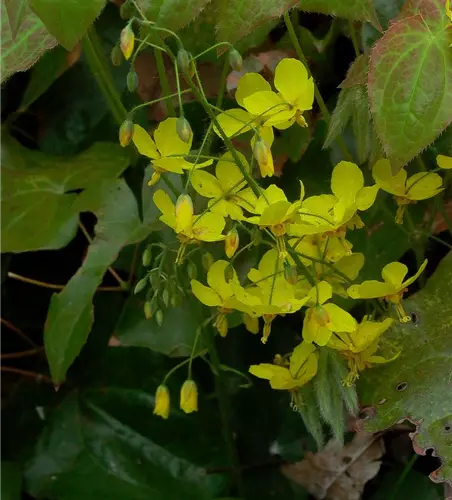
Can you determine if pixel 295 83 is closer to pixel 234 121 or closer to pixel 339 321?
pixel 234 121

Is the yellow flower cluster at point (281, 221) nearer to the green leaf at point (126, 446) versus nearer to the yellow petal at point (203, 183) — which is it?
the yellow petal at point (203, 183)

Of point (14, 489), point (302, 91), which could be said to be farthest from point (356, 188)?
point (14, 489)

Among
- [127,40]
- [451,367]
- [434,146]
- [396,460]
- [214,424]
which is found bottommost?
[396,460]

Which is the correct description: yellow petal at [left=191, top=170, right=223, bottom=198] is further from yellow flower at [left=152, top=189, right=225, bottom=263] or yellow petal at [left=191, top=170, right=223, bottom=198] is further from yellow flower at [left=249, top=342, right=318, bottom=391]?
yellow flower at [left=249, top=342, right=318, bottom=391]

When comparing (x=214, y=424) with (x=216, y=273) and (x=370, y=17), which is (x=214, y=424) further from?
(x=370, y=17)

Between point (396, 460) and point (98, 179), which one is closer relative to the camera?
point (98, 179)

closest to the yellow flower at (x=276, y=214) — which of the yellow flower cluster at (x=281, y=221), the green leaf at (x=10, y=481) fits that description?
the yellow flower cluster at (x=281, y=221)

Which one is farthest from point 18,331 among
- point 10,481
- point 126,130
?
point 126,130
